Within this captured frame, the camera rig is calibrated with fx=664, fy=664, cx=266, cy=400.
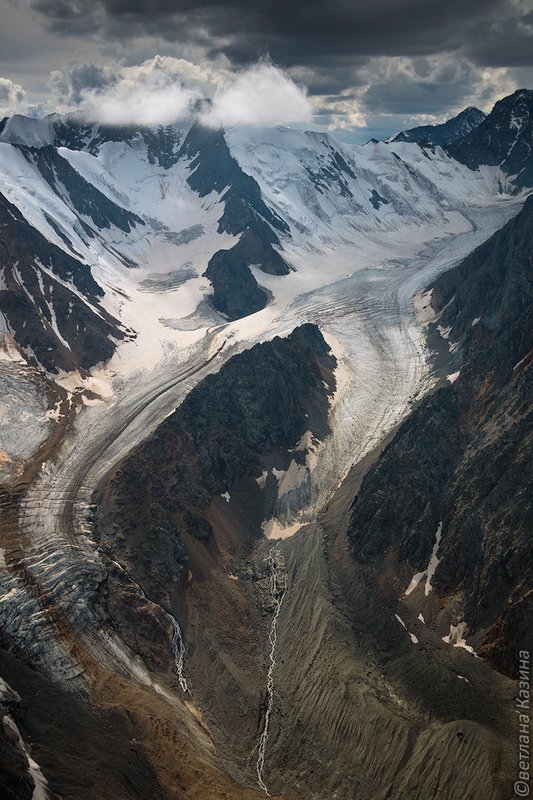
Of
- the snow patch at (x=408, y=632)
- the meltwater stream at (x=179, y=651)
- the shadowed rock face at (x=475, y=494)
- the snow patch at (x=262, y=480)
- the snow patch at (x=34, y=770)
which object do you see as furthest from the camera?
the snow patch at (x=262, y=480)

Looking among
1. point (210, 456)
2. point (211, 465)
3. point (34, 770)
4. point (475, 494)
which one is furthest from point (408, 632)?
point (210, 456)

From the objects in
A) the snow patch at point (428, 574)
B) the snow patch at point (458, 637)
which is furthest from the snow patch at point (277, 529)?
the snow patch at point (458, 637)

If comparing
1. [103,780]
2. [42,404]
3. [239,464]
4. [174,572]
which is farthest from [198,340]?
[103,780]

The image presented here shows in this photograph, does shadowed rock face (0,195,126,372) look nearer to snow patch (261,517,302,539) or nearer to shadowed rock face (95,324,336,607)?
shadowed rock face (95,324,336,607)

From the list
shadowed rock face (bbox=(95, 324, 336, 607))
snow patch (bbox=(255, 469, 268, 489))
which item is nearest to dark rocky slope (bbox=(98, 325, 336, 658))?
shadowed rock face (bbox=(95, 324, 336, 607))

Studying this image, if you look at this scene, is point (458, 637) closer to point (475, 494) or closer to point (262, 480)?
point (475, 494)

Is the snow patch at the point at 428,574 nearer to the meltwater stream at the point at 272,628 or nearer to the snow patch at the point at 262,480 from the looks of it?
the meltwater stream at the point at 272,628
